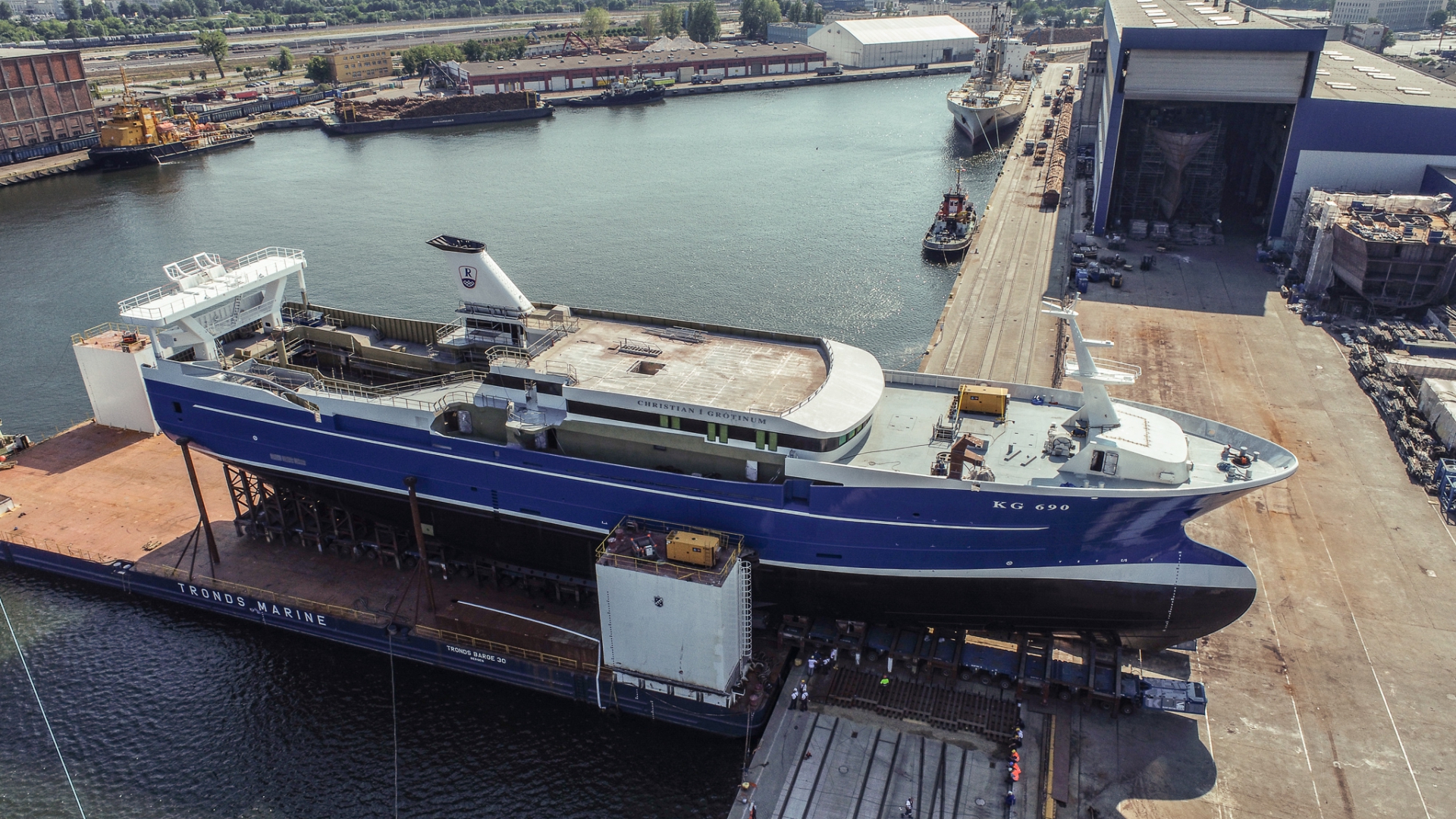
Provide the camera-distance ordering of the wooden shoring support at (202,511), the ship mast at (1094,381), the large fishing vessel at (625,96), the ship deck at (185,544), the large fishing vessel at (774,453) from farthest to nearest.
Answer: the large fishing vessel at (625,96), the wooden shoring support at (202,511), the ship deck at (185,544), the ship mast at (1094,381), the large fishing vessel at (774,453)

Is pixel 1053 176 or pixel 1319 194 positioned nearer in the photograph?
pixel 1319 194

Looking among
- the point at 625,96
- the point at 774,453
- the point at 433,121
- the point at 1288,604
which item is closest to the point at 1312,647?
the point at 1288,604

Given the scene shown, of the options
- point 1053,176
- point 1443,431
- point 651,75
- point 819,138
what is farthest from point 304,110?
point 1443,431

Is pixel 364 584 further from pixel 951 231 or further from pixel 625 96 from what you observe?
pixel 625 96

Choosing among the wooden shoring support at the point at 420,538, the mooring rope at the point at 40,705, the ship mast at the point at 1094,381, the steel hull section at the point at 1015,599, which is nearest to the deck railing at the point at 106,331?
the mooring rope at the point at 40,705

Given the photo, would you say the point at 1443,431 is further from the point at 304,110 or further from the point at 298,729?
the point at 304,110

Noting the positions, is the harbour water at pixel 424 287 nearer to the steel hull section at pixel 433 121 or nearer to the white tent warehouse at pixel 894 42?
the steel hull section at pixel 433 121
